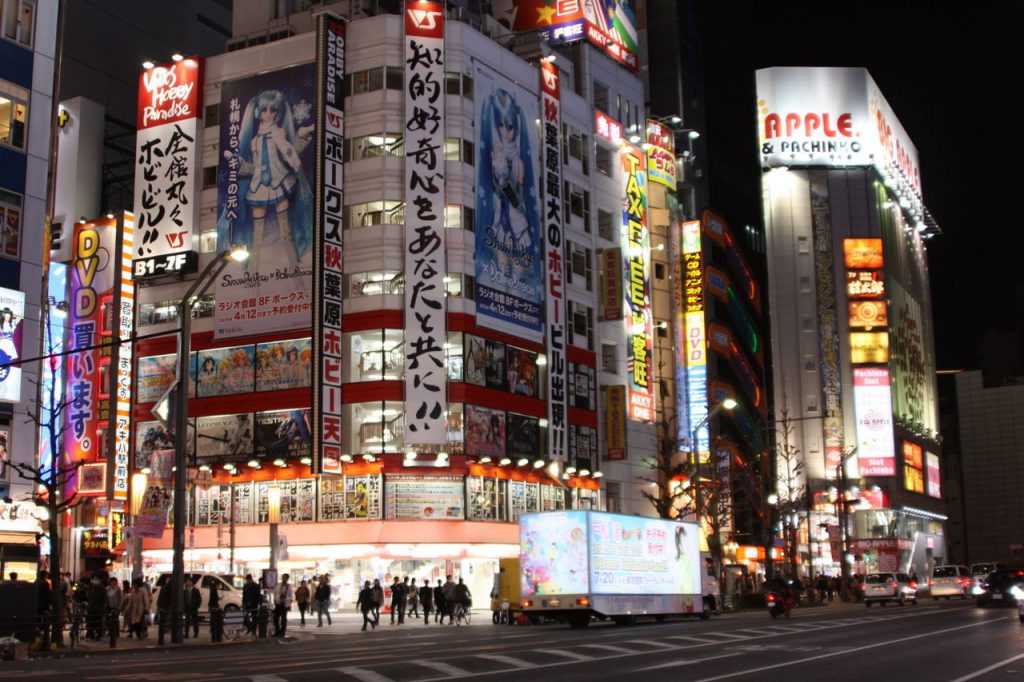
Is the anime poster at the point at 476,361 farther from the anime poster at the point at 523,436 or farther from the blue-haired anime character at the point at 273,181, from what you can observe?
the blue-haired anime character at the point at 273,181

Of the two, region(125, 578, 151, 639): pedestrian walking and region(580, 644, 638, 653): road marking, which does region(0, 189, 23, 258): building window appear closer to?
region(125, 578, 151, 639): pedestrian walking

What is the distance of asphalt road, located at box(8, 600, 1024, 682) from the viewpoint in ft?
69.5

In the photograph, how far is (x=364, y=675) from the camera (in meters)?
21.2

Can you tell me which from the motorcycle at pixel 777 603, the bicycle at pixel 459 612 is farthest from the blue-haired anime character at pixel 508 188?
the motorcycle at pixel 777 603

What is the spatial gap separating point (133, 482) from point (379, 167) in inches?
819

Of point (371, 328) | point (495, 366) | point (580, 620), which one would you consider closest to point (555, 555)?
point (580, 620)

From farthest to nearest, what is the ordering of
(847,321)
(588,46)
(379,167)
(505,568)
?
(847,321)
(588,46)
(379,167)
(505,568)

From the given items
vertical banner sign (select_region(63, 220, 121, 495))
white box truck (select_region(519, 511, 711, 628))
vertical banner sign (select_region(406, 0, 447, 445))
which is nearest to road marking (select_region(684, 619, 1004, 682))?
white box truck (select_region(519, 511, 711, 628))

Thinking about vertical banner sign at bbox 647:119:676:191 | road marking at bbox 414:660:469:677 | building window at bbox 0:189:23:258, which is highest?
vertical banner sign at bbox 647:119:676:191

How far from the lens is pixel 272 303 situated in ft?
212

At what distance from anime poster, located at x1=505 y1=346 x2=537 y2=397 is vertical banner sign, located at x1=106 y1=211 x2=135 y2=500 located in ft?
65.8

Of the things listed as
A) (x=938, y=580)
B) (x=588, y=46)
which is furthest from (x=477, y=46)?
(x=938, y=580)

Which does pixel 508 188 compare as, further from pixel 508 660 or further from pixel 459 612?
pixel 508 660

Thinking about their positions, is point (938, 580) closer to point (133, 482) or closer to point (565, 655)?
point (133, 482)
